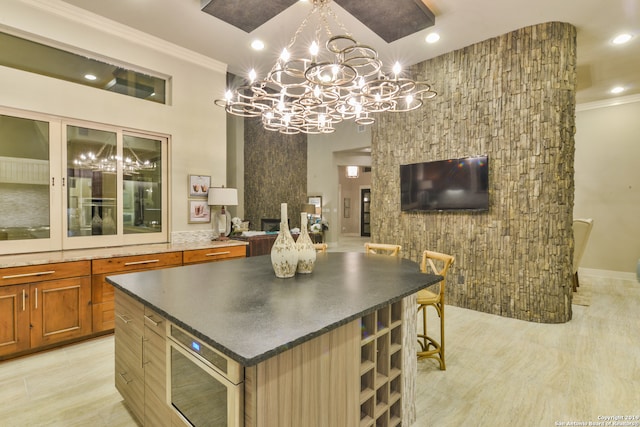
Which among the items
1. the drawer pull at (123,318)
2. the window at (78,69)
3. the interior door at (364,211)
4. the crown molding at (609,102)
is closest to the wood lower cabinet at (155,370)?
the drawer pull at (123,318)

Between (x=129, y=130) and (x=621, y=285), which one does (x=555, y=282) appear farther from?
(x=129, y=130)

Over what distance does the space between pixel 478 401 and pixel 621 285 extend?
488 cm

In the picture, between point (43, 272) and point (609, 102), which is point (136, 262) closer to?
point (43, 272)

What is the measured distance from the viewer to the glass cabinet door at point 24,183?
2.90m

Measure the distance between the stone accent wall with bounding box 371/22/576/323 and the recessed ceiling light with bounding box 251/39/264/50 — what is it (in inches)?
86.2

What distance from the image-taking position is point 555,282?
3.46 m

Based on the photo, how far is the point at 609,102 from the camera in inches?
220

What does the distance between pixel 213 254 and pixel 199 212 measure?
0.80 metres

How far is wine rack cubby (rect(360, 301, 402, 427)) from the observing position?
1.52m

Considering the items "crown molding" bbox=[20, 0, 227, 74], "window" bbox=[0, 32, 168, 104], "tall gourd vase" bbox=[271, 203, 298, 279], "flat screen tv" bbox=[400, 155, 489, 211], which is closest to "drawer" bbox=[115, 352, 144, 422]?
"tall gourd vase" bbox=[271, 203, 298, 279]

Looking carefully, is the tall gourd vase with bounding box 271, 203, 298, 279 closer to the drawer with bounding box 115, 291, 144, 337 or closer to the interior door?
the drawer with bounding box 115, 291, 144, 337

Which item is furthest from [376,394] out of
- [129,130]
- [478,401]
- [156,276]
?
[129,130]

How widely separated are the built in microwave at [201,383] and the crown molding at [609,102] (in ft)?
24.5

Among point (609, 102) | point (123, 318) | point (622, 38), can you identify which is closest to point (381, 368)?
point (123, 318)
